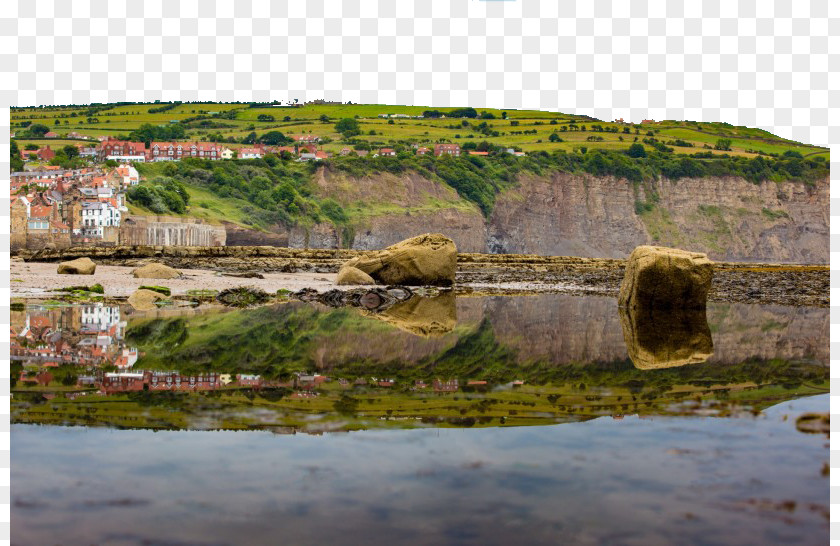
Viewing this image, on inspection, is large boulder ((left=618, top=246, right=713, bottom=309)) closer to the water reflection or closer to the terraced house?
the water reflection

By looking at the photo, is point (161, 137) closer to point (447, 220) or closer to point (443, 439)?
point (447, 220)

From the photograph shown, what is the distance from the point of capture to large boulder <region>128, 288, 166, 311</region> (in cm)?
2379

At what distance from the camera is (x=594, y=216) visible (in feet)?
513

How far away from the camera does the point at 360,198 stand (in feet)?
468

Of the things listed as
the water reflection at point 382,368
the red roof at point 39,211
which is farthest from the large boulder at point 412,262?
the red roof at point 39,211

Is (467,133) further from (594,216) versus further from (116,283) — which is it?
(116,283)

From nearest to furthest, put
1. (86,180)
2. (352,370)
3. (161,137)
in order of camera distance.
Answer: (352,370) < (86,180) < (161,137)

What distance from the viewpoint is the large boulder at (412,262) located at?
37.0m

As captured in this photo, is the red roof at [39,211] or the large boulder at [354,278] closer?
the large boulder at [354,278]

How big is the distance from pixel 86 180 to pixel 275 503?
106 metres

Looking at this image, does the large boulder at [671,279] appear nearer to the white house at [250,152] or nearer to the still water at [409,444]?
the still water at [409,444]

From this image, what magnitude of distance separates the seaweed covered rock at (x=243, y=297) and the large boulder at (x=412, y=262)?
27.9 feet

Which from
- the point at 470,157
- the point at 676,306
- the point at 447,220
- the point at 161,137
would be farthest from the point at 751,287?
the point at 161,137

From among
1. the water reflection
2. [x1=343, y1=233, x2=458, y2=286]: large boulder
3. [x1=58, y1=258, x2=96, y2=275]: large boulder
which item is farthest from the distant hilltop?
the water reflection
